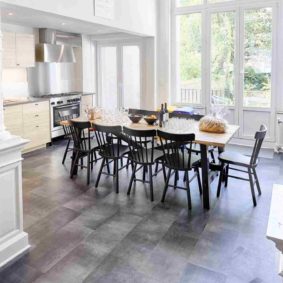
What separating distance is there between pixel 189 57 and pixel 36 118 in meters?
3.48

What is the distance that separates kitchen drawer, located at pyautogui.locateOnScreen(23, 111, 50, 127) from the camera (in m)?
5.97

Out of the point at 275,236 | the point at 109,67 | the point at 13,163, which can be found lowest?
the point at 275,236

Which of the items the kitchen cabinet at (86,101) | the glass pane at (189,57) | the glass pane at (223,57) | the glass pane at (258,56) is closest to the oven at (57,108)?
the kitchen cabinet at (86,101)

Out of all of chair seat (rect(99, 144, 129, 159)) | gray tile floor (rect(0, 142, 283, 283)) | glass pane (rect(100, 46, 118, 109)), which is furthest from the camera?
glass pane (rect(100, 46, 118, 109))

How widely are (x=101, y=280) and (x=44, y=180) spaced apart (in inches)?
98.4

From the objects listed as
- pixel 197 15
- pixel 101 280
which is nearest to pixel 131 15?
pixel 197 15

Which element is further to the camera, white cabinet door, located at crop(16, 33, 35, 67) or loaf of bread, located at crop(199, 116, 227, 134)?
white cabinet door, located at crop(16, 33, 35, 67)

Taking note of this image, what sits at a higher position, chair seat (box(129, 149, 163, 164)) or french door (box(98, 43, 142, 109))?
french door (box(98, 43, 142, 109))

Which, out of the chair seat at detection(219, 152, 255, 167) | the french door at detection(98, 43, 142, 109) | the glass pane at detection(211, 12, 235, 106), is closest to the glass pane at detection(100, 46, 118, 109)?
the french door at detection(98, 43, 142, 109)

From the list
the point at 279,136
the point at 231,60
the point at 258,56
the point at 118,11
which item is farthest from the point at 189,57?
the point at 279,136

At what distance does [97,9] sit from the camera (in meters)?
5.12

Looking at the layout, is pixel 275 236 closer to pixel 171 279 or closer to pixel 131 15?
pixel 171 279

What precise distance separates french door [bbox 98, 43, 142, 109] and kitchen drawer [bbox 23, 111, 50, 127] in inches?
83.7

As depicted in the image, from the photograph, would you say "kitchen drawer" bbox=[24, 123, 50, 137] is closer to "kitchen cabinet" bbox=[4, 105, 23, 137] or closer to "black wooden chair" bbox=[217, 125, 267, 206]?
"kitchen cabinet" bbox=[4, 105, 23, 137]
